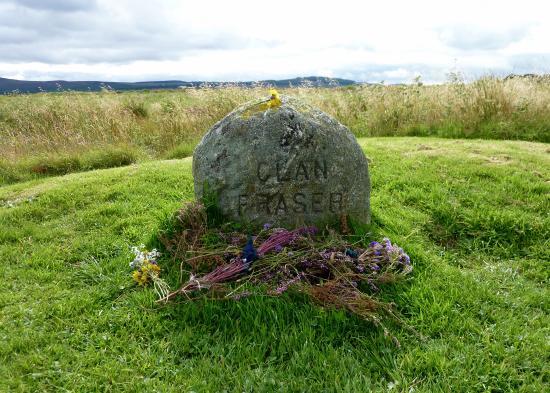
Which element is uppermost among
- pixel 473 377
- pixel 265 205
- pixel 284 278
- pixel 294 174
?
pixel 294 174

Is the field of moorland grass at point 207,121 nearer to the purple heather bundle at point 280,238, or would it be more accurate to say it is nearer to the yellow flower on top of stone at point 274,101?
the yellow flower on top of stone at point 274,101

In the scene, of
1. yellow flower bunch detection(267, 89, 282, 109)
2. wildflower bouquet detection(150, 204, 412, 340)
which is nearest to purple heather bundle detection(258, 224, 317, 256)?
wildflower bouquet detection(150, 204, 412, 340)

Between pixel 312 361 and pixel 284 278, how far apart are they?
0.94 meters

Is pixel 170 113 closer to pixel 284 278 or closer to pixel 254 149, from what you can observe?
pixel 254 149

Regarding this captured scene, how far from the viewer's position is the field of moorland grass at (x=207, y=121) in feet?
33.6

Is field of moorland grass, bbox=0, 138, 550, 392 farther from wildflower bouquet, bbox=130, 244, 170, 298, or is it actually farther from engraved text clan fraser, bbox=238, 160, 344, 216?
engraved text clan fraser, bbox=238, 160, 344, 216

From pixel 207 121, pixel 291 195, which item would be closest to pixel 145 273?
pixel 291 195

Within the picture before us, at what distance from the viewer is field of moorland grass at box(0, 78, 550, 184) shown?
1025cm

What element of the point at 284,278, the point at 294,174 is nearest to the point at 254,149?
the point at 294,174

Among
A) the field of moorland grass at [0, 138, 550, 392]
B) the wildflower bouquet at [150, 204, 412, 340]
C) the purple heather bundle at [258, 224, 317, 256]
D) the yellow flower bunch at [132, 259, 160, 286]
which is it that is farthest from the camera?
the purple heather bundle at [258, 224, 317, 256]

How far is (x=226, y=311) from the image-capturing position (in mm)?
3814

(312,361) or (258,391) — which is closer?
(258,391)

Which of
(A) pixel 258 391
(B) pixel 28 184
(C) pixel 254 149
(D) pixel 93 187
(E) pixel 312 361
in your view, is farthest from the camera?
(B) pixel 28 184

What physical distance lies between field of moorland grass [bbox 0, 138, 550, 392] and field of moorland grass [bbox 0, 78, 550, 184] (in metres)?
4.17
